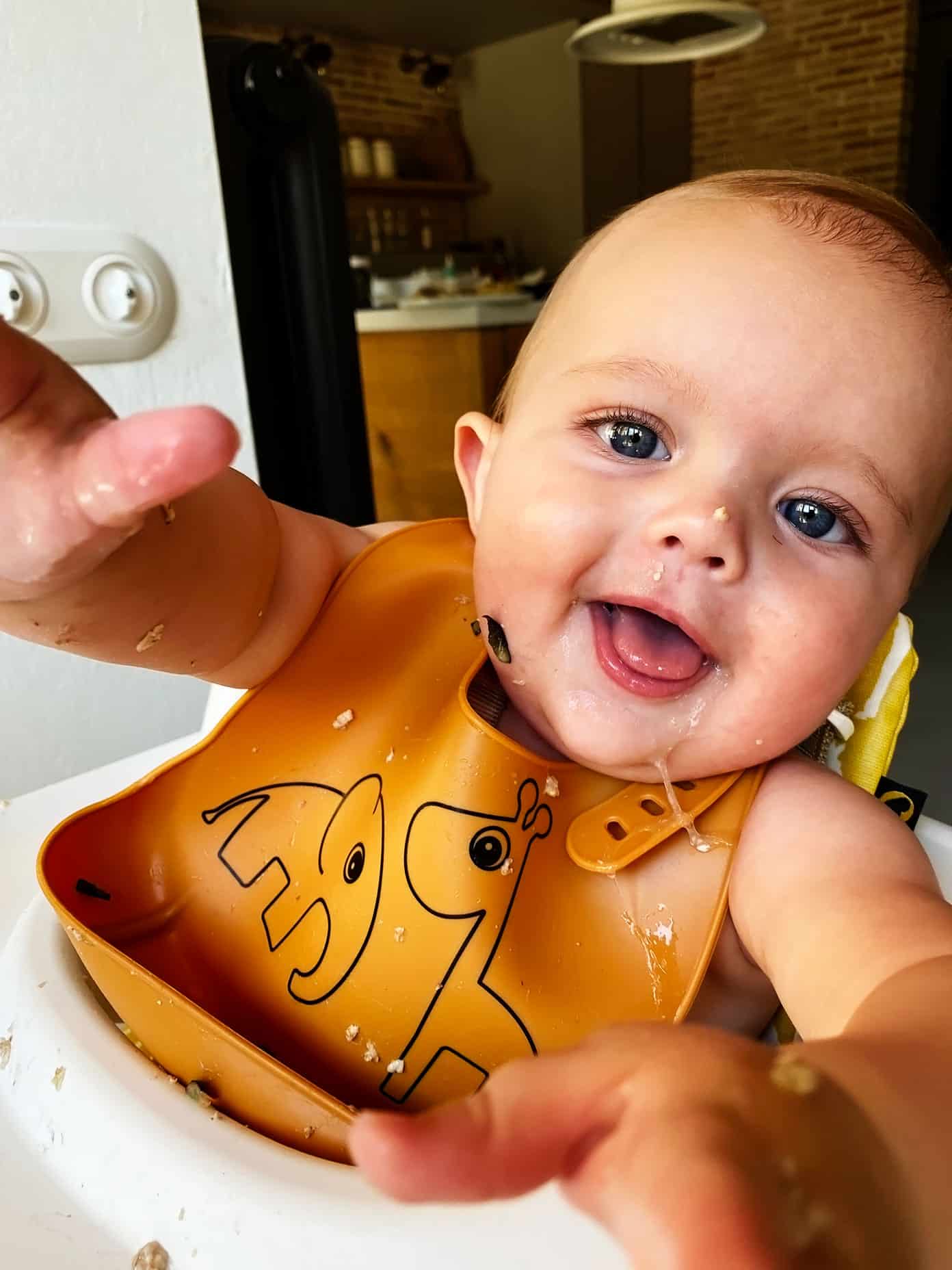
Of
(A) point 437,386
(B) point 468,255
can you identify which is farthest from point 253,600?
(B) point 468,255

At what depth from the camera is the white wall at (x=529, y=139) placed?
512 cm

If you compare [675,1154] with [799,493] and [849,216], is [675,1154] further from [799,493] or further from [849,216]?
[849,216]

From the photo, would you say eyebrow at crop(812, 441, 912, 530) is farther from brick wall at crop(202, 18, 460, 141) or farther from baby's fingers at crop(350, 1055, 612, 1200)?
brick wall at crop(202, 18, 460, 141)

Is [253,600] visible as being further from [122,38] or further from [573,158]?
[573,158]

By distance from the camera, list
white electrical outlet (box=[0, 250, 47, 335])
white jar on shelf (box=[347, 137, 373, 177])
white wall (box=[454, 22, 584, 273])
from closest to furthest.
Answer: white electrical outlet (box=[0, 250, 47, 335]) → white wall (box=[454, 22, 584, 273]) → white jar on shelf (box=[347, 137, 373, 177])

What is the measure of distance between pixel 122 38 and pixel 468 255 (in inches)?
189

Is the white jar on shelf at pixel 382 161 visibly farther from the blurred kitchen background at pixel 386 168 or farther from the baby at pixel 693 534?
the baby at pixel 693 534

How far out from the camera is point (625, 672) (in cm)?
47

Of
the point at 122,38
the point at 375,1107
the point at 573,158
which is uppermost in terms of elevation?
the point at 573,158

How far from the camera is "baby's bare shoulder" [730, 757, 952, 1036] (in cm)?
35

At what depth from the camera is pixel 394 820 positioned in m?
0.50

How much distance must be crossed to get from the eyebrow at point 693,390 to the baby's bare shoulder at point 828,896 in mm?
142

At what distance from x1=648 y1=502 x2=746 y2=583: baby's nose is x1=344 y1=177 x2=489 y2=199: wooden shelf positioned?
5094 millimetres

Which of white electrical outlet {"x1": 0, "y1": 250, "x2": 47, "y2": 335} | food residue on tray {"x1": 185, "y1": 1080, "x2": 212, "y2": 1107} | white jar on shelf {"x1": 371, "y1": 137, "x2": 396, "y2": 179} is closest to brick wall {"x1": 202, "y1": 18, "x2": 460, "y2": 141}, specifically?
white jar on shelf {"x1": 371, "y1": 137, "x2": 396, "y2": 179}
